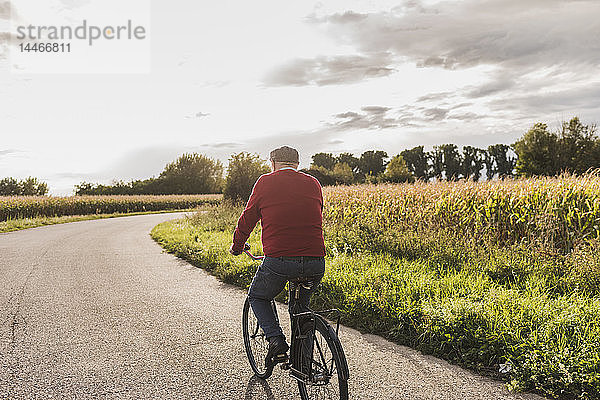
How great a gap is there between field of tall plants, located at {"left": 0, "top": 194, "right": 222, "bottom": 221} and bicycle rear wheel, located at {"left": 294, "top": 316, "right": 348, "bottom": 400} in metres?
32.3

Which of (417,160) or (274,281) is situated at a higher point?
(417,160)

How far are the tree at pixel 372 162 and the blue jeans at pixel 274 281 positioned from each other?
62.0m

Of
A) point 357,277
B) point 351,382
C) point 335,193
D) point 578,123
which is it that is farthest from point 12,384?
point 578,123

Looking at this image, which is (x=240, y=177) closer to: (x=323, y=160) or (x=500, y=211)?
(x=500, y=211)

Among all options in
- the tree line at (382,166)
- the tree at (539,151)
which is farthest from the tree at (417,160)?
the tree at (539,151)

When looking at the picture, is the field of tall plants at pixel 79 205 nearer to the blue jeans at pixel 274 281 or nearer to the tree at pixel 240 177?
the tree at pixel 240 177

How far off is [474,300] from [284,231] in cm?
330

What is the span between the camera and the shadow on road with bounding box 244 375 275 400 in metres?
4.02

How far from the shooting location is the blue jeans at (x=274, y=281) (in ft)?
12.0

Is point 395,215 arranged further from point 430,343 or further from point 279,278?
point 279,278

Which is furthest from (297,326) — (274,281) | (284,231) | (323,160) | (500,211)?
(323,160)

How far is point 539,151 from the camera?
151 feet

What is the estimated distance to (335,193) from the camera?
53.9 ft

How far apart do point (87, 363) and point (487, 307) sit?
14.8 ft
